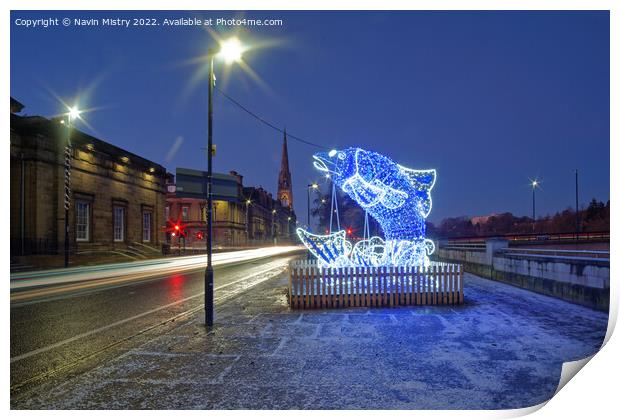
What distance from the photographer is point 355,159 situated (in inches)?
527

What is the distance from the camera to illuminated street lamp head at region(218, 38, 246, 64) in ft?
29.9

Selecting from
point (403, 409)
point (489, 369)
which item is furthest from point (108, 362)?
point (489, 369)

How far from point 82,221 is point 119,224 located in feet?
16.3

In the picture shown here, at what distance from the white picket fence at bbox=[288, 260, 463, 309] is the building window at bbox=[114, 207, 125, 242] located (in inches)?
1187

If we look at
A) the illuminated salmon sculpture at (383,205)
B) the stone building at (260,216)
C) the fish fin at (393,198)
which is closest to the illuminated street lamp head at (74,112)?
the illuminated salmon sculpture at (383,205)

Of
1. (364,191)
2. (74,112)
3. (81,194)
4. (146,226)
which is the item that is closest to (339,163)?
(364,191)

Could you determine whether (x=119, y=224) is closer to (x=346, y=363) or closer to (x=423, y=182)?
(x=423, y=182)

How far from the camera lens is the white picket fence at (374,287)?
36.1 ft

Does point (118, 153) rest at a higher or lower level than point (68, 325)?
higher

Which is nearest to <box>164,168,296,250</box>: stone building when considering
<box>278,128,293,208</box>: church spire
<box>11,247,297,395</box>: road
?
<box>11,247,297,395</box>: road

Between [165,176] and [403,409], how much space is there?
4444 centimetres

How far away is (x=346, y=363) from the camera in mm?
6344

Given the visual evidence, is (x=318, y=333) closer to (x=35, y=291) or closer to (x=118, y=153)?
(x=35, y=291)

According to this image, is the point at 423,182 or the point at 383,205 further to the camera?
the point at 423,182
